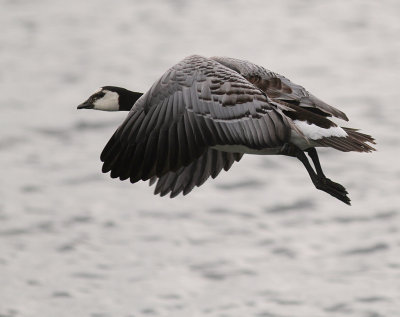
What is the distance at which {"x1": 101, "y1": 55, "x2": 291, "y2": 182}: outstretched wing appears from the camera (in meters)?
12.9

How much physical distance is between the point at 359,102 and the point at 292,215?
404 centimetres

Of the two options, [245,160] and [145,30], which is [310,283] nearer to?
[245,160]

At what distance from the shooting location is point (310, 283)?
76.4 ft

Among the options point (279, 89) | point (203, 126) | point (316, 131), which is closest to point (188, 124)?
point (203, 126)

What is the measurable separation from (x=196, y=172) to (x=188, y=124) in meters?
1.79

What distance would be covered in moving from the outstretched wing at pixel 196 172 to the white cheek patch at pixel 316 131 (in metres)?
1.43

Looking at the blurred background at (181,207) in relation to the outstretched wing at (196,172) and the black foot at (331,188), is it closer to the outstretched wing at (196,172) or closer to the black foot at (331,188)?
the outstretched wing at (196,172)

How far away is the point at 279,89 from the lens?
558 inches

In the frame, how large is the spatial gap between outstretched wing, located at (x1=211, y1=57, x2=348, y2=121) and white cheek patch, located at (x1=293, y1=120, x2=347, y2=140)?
50 centimetres

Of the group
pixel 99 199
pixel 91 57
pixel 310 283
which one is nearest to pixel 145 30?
pixel 91 57

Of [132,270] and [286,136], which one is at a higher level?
[286,136]

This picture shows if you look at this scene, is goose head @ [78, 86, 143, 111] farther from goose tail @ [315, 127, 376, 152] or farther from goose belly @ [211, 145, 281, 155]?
goose tail @ [315, 127, 376, 152]

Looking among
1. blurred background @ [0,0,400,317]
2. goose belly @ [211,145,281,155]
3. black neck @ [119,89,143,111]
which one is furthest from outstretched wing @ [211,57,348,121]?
blurred background @ [0,0,400,317]

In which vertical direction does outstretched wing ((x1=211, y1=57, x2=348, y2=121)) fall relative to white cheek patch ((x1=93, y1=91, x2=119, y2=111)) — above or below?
above
